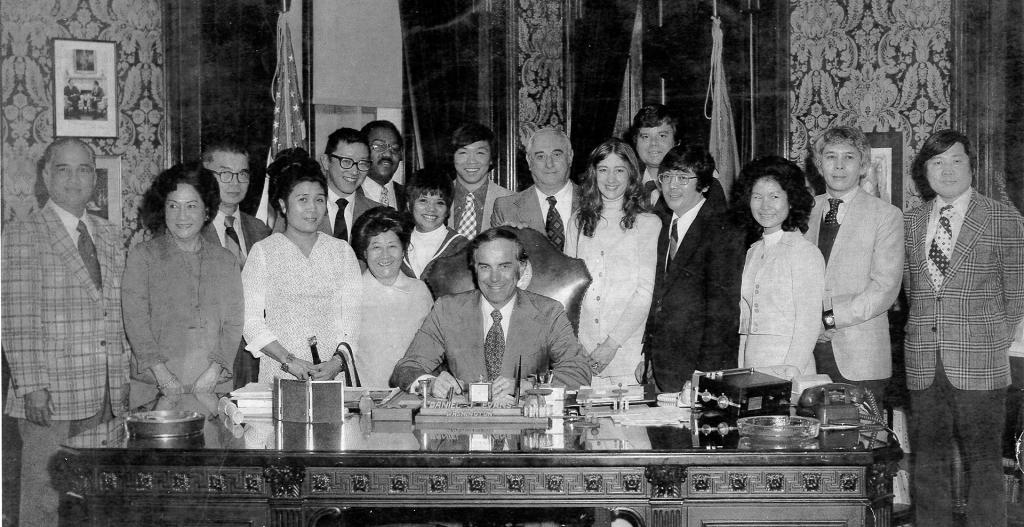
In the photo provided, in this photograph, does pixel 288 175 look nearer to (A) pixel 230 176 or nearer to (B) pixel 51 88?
(A) pixel 230 176

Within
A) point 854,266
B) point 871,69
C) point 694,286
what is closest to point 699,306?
point 694,286

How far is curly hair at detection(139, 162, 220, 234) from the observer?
390 centimetres


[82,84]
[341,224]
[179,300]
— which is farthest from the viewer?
[341,224]

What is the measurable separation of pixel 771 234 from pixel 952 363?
0.91m

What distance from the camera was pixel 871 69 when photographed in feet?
16.3

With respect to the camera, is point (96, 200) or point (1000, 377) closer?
point (96, 200)

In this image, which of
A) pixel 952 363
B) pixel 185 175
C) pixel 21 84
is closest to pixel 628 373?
pixel 952 363

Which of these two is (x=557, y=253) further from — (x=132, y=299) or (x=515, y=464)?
(x=132, y=299)

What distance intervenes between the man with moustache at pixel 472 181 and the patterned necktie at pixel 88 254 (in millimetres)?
1667

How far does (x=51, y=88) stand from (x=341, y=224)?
5.31 ft

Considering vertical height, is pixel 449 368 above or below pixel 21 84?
below

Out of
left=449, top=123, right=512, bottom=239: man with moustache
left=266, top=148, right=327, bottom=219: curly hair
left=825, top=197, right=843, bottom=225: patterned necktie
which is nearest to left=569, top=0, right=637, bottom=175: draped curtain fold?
left=449, top=123, right=512, bottom=239: man with moustache

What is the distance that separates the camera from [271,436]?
301 centimetres

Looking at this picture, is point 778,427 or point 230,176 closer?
point 778,427
